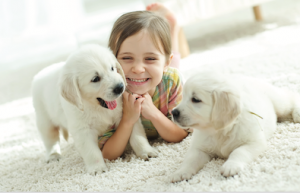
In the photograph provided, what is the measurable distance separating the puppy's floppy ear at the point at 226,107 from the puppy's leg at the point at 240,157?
155 millimetres

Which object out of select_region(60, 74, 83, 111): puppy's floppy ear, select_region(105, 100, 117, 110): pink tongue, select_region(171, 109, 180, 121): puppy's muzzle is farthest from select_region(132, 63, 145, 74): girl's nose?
select_region(171, 109, 180, 121): puppy's muzzle

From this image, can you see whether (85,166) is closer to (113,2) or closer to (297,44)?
(297,44)

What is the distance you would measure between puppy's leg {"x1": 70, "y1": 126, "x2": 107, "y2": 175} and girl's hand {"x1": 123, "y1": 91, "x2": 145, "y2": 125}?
0.75ft

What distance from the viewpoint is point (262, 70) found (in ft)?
9.10

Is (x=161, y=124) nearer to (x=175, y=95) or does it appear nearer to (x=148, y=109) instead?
(x=148, y=109)

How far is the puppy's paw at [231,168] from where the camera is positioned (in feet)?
4.52

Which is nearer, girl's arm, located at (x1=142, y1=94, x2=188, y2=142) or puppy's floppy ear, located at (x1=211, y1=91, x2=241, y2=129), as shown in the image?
puppy's floppy ear, located at (x1=211, y1=91, x2=241, y2=129)

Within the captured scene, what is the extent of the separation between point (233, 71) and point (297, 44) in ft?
2.72

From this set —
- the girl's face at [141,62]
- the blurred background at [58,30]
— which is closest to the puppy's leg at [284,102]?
the girl's face at [141,62]

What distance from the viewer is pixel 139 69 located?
6.37 feet

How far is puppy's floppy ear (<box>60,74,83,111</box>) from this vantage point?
1706 millimetres

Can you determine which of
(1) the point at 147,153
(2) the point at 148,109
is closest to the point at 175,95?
(2) the point at 148,109

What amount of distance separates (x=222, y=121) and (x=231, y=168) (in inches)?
8.1

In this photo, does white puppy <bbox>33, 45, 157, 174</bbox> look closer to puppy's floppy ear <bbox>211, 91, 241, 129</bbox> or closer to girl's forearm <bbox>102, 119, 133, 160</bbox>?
girl's forearm <bbox>102, 119, 133, 160</bbox>
